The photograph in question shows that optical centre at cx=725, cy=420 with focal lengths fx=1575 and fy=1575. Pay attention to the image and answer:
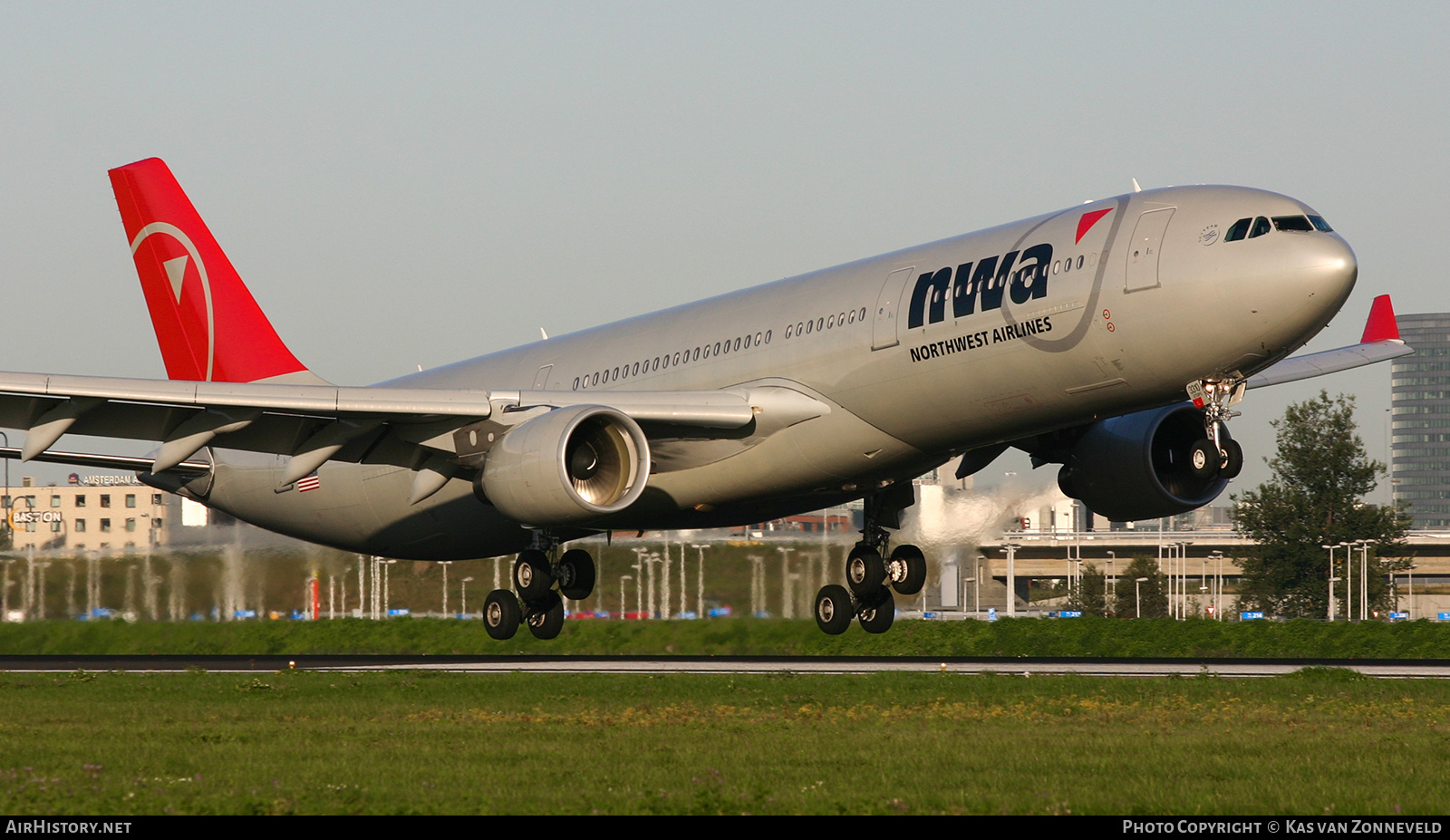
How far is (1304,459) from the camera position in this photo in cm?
8781

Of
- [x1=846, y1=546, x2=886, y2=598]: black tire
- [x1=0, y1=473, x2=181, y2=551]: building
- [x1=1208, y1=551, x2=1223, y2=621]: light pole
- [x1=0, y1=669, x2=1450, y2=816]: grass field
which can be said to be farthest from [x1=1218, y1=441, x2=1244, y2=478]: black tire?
[x1=1208, y1=551, x2=1223, y2=621]: light pole

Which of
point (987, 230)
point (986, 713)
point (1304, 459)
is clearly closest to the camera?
point (986, 713)

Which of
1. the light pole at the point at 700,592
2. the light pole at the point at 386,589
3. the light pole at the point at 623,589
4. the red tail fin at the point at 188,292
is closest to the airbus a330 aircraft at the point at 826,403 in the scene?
the red tail fin at the point at 188,292

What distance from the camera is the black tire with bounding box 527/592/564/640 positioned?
30516 millimetres

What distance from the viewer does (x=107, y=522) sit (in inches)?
1581

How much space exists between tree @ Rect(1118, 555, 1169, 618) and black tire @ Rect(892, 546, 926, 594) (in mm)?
33858

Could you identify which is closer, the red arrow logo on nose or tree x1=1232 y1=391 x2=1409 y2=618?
the red arrow logo on nose

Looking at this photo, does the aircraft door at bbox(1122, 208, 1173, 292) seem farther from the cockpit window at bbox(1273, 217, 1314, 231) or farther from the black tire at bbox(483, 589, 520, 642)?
the black tire at bbox(483, 589, 520, 642)

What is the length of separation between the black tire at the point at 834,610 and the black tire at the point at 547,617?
514 centimetres

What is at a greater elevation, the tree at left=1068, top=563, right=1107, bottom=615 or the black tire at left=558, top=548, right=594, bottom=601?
the black tire at left=558, top=548, right=594, bottom=601

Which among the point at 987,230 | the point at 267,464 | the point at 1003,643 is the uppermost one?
the point at 987,230

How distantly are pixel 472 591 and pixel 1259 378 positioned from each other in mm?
19274
